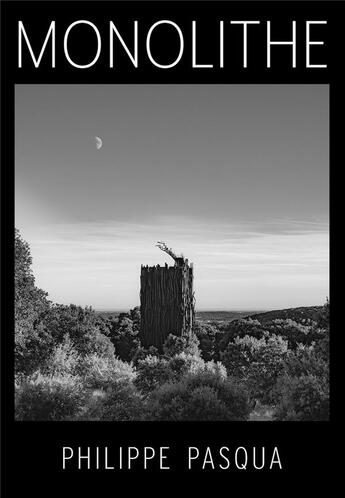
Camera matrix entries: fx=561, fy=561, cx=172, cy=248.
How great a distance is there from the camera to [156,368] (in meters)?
15.7

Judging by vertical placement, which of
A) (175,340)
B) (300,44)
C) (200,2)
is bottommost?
(175,340)

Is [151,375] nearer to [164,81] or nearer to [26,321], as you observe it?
[26,321]

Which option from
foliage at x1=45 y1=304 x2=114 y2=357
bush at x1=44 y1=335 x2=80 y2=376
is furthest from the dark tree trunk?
bush at x1=44 y1=335 x2=80 y2=376

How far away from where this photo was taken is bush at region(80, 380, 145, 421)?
516 inches

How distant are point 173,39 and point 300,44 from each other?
2545 millimetres

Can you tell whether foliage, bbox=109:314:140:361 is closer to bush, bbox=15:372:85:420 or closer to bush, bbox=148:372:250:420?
bush, bbox=15:372:85:420

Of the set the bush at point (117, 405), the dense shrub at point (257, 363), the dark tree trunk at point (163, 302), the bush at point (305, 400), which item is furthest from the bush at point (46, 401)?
the dark tree trunk at point (163, 302)

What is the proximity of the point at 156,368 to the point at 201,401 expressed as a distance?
3634 mm

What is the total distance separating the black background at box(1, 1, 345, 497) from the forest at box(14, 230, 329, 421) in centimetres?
196

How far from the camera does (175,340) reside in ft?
62.0

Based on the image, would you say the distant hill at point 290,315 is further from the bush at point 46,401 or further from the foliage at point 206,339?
the bush at point 46,401
